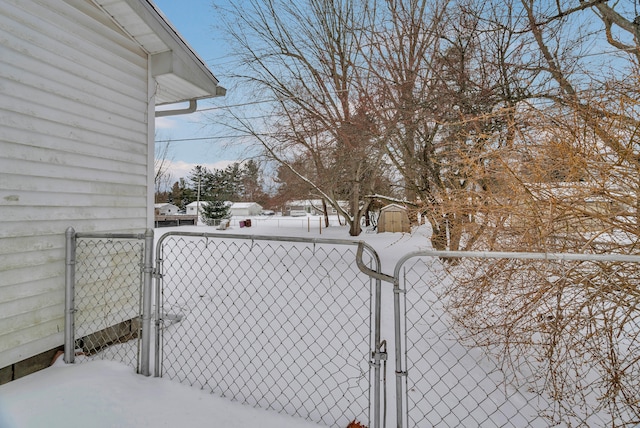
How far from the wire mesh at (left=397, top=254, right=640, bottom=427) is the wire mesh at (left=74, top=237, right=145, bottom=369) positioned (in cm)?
244

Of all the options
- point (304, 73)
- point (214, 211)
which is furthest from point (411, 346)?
point (214, 211)

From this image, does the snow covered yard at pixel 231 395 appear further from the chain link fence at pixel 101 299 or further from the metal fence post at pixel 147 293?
the metal fence post at pixel 147 293

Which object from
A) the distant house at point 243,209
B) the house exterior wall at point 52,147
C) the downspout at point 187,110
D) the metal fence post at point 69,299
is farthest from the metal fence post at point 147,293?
the distant house at point 243,209

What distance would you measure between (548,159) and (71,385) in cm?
392

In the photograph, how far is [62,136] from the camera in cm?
260

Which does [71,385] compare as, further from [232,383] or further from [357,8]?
[357,8]

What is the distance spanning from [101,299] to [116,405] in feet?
4.59

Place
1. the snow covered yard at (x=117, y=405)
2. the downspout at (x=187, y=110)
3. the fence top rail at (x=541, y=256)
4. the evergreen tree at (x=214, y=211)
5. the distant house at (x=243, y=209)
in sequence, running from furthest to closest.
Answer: the distant house at (x=243, y=209)
the evergreen tree at (x=214, y=211)
the downspout at (x=187, y=110)
the snow covered yard at (x=117, y=405)
the fence top rail at (x=541, y=256)

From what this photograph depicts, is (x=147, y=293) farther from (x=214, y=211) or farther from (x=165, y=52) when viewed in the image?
(x=214, y=211)

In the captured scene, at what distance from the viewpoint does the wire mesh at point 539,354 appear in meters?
1.96

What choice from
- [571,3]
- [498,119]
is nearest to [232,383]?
[498,119]

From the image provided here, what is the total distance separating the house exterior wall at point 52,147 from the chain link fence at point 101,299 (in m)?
0.15

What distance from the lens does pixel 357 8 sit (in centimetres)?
881

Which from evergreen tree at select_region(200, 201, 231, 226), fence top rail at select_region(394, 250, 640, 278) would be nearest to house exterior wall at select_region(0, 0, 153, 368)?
fence top rail at select_region(394, 250, 640, 278)
